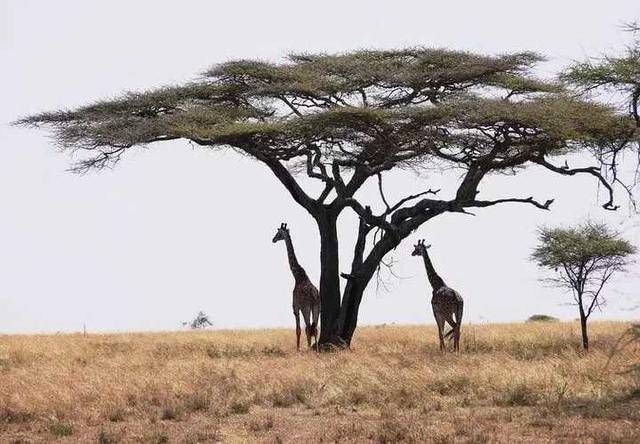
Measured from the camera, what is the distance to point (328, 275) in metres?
24.4

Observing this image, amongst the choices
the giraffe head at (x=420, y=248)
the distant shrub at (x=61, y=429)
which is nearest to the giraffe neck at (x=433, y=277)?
the giraffe head at (x=420, y=248)

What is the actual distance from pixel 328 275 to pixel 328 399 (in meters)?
10.4

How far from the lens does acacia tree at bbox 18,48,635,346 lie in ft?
75.6

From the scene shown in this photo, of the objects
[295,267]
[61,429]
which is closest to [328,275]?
[295,267]

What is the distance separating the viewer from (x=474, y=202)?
23.8 metres

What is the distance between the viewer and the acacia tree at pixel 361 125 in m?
23.0

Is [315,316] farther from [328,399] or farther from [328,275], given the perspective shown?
[328,399]

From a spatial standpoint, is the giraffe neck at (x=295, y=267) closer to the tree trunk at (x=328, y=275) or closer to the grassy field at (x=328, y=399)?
the tree trunk at (x=328, y=275)

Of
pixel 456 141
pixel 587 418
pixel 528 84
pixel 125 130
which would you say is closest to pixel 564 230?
pixel 528 84

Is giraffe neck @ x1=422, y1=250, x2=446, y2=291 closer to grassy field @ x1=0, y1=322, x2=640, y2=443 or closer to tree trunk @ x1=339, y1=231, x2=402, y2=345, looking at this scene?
tree trunk @ x1=339, y1=231, x2=402, y2=345

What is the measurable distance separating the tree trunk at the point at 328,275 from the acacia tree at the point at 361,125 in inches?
1.1

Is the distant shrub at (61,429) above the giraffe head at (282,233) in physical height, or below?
below

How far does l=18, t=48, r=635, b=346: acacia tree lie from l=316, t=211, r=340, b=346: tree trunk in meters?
0.03

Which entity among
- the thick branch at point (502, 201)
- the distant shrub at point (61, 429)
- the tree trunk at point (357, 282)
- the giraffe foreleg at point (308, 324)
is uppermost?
the thick branch at point (502, 201)
